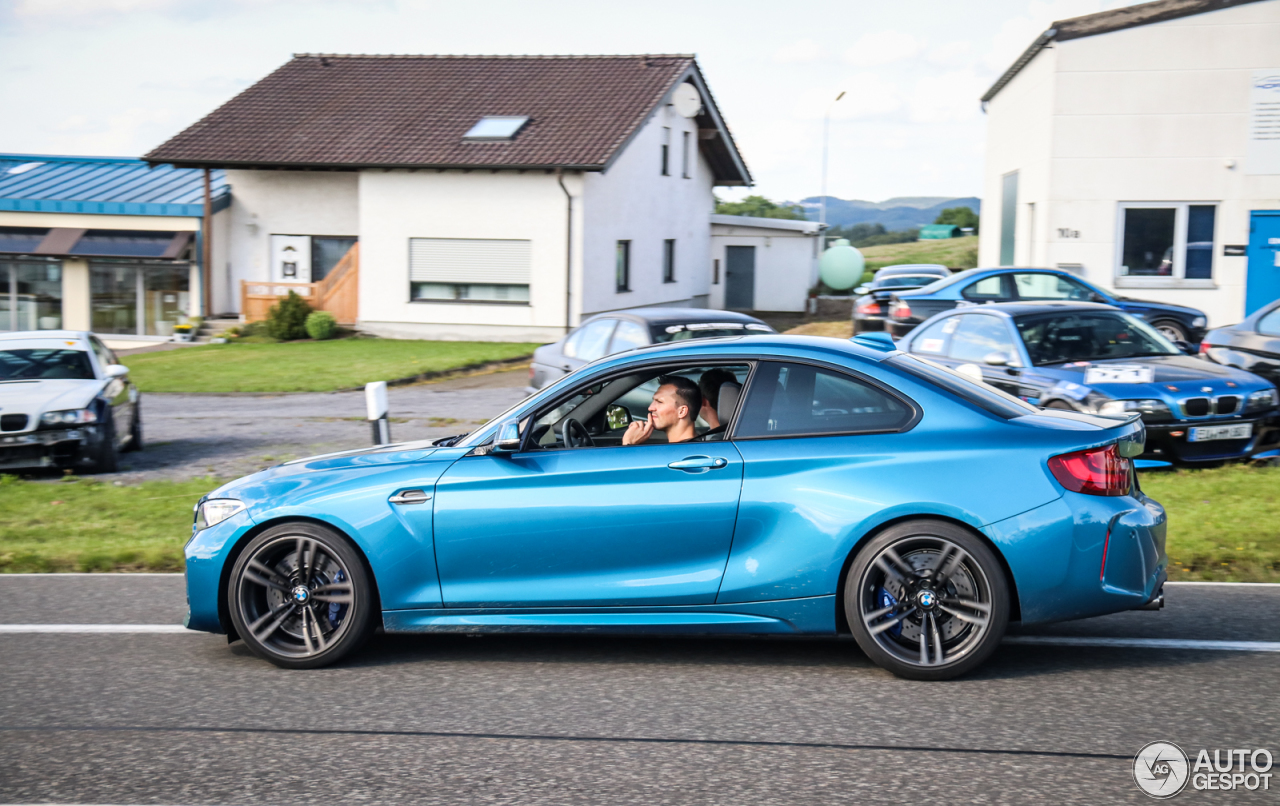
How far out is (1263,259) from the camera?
2134cm

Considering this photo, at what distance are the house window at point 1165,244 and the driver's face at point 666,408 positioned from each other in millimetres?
18440

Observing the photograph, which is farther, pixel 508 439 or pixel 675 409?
pixel 675 409

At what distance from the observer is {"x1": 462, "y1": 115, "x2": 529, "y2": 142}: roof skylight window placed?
1133 inches

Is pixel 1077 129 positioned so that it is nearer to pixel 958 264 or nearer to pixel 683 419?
pixel 683 419

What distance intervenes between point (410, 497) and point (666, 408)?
49.6 inches

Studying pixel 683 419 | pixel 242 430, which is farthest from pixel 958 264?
pixel 683 419

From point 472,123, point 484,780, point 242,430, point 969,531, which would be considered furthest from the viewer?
point 472,123

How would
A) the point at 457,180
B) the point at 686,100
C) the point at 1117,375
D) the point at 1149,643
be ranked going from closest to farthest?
the point at 1149,643 < the point at 1117,375 < the point at 457,180 < the point at 686,100

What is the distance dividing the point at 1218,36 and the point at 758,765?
21.0 metres

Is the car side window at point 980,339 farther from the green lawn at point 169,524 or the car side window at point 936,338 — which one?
the green lawn at point 169,524

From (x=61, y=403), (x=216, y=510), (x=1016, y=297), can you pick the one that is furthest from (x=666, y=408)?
(x=1016, y=297)

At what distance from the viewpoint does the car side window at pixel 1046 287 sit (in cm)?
1812

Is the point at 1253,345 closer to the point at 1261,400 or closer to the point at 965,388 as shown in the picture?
the point at 1261,400

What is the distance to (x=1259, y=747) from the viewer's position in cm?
422
